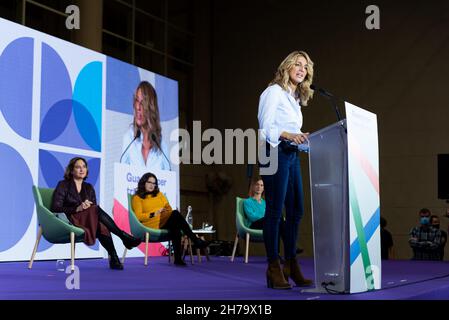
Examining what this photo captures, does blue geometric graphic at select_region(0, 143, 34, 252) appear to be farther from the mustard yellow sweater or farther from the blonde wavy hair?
the blonde wavy hair

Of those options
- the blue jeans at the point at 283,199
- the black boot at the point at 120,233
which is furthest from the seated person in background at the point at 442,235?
the blue jeans at the point at 283,199

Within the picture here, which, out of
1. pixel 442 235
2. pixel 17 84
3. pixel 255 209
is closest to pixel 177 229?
pixel 255 209

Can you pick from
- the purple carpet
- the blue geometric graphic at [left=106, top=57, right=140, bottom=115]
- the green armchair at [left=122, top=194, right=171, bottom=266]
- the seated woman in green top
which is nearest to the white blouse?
the purple carpet

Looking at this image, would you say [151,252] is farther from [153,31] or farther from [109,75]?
[153,31]

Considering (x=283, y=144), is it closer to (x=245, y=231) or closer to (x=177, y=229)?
(x=177, y=229)

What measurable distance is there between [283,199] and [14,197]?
4318 mm

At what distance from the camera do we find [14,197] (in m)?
6.91

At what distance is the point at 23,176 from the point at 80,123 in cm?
120

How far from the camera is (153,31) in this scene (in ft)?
43.8

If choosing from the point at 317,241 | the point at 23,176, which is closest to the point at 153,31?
the point at 23,176

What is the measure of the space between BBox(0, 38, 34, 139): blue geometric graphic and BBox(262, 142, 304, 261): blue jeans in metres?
4.29

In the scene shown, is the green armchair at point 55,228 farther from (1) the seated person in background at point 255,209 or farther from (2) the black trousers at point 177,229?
(1) the seated person in background at point 255,209

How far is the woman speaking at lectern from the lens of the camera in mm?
3438
